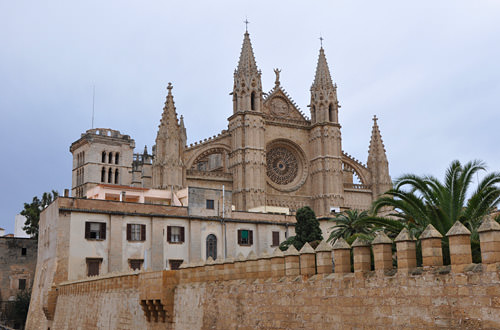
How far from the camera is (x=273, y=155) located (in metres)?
54.6

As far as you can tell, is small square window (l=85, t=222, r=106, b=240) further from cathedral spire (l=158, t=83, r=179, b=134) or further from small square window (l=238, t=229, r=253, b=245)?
cathedral spire (l=158, t=83, r=179, b=134)

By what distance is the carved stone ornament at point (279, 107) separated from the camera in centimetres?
5622

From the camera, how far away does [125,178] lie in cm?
7325

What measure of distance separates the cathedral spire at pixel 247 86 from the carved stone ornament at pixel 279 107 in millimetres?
3252

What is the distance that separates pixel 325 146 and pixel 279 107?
19.6 feet

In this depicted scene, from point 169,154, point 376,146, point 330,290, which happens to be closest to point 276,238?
point 169,154

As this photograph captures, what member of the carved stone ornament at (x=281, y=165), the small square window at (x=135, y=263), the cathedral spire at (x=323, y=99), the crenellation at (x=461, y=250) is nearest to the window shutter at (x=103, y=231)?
the small square window at (x=135, y=263)

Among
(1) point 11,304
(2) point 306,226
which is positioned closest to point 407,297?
(2) point 306,226

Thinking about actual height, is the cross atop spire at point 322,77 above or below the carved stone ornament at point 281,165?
above

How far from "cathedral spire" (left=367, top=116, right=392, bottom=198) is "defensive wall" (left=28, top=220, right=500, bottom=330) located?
3950 cm

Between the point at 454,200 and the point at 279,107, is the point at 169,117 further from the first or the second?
the point at 454,200

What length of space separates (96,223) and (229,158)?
24.0 m

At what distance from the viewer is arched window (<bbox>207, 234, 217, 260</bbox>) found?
105 ft

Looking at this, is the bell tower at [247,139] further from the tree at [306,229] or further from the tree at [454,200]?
the tree at [454,200]
